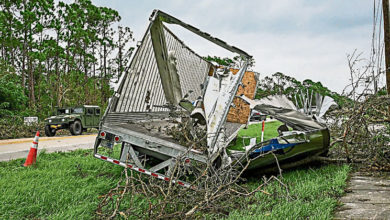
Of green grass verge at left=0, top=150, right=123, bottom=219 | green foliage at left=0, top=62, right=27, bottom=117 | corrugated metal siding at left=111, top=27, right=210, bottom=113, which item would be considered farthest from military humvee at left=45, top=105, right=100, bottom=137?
green grass verge at left=0, top=150, right=123, bottom=219

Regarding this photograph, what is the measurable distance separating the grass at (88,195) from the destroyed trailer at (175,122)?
44 cm

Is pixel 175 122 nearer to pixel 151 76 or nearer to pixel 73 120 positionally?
pixel 151 76

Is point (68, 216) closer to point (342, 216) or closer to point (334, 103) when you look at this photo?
point (342, 216)

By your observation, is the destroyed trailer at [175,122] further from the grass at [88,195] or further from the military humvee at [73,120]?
the military humvee at [73,120]

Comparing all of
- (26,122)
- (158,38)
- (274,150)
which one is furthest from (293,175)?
(26,122)

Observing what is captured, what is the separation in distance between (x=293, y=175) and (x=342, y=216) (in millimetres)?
2374

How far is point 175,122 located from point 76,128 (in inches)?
466

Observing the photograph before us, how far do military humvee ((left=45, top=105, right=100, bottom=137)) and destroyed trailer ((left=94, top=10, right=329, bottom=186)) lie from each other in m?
10.0

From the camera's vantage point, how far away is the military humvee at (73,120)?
1581 cm

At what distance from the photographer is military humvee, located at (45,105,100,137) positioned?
623 inches

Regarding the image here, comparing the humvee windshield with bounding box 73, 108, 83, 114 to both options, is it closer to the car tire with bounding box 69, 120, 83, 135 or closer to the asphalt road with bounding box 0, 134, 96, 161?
the car tire with bounding box 69, 120, 83, 135

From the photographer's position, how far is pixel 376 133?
6305mm

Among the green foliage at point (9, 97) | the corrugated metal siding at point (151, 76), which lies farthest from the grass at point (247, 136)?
the green foliage at point (9, 97)

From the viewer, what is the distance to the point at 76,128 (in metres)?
16.3
